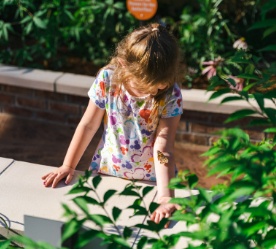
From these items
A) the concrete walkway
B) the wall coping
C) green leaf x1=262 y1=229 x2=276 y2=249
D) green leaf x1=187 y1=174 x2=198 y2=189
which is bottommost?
the wall coping

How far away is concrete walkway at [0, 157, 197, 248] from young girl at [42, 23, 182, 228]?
0.24 feet

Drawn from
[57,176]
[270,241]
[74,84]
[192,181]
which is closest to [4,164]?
[57,176]

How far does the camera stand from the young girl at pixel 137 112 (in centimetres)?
240

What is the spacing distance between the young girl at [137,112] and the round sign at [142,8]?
1586mm

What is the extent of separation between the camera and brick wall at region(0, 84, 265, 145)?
4422 mm

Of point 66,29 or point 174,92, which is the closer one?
point 174,92

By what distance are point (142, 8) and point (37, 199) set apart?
2.07m

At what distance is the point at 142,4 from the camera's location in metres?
4.21

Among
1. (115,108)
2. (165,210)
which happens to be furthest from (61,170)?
(165,210)

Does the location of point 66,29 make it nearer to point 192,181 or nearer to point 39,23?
point 39,23

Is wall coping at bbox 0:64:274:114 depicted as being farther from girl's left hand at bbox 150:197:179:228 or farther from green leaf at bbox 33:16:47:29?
girl's left hand at bbox 150:197:179:228

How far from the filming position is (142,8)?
4211 millimetres

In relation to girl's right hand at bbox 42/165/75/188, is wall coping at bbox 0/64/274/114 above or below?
below

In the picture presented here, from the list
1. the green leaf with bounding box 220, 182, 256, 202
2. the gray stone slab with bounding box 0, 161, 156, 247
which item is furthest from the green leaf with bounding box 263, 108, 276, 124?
the gray stone slab with bounding box 0, 161, 156, 247
